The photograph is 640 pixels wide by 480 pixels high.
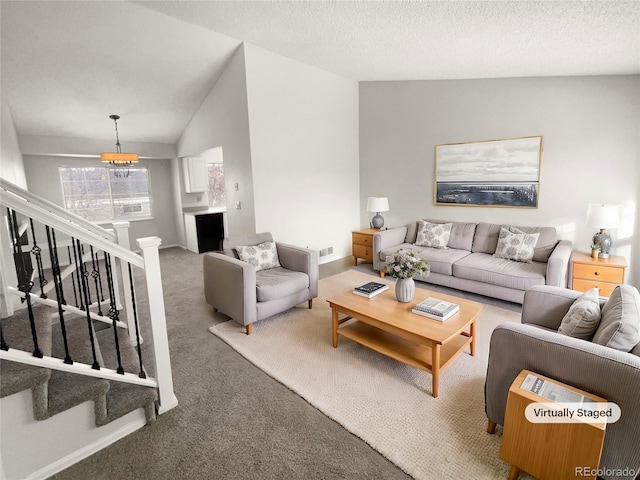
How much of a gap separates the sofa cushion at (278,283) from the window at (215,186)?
4.52m

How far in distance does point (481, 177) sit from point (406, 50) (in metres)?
2.03

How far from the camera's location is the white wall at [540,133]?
11.6 ft

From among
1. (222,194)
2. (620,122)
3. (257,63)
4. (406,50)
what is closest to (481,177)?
(620,122)

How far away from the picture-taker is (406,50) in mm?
3639

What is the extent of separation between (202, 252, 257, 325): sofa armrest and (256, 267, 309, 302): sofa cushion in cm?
12

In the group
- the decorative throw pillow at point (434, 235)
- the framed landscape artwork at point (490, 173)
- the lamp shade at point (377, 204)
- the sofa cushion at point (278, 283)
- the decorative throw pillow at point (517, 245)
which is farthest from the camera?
the lamp shade at point (377, 204)

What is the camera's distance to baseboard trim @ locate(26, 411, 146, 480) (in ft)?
5.29

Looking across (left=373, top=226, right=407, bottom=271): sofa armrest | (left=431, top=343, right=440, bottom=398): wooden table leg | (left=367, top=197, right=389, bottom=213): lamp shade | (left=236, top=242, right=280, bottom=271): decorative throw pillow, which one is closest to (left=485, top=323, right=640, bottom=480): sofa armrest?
Answer: (left=431, top=343, right=440, bottom=398): wooden table leg

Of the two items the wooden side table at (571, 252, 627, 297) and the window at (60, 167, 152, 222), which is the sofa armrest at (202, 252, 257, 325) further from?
the window at (60, 167, 152, 222)

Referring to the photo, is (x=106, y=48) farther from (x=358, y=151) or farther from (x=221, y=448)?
(x=221, y=448)

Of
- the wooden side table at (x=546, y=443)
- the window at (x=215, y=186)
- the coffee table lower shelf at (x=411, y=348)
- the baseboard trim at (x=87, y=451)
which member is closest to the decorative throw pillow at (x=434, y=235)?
the coffee table lower shelf at (x=411, y=348)

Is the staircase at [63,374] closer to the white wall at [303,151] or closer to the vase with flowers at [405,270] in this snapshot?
the vase with flowers at [405,270]

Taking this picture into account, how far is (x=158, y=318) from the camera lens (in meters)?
1.98

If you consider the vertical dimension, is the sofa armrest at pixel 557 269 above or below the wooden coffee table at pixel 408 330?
above
